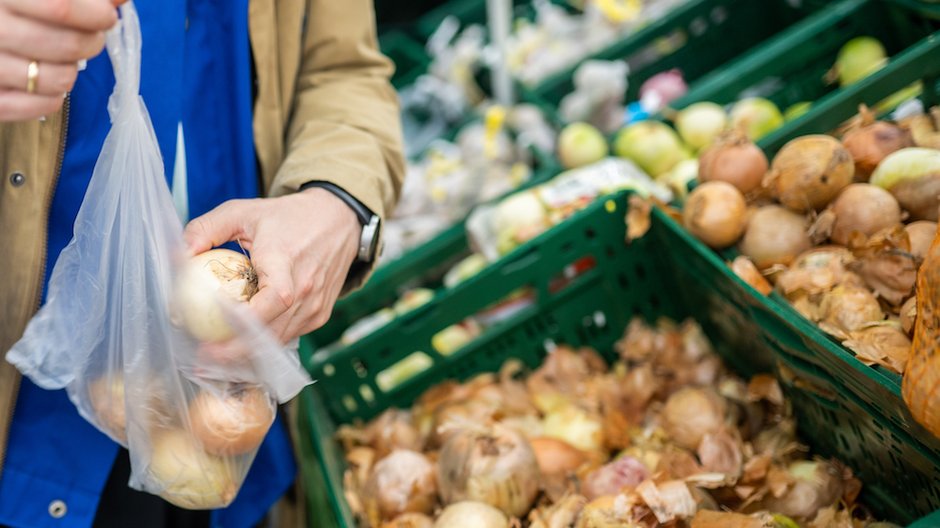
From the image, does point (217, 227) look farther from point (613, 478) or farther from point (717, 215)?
point (717, 215)

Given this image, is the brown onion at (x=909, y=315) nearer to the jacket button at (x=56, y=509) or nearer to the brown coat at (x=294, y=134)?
the brown coat at (x=294, y=134)

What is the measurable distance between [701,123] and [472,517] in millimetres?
1366

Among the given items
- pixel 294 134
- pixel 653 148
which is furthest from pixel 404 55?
pixel 294 134

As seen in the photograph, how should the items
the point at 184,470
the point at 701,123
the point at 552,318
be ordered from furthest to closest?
the point at 701,123 → the point at 552,318 → the point at 184,470

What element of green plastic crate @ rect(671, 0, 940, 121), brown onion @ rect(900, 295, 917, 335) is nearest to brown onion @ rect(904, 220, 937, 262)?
brown onion @ rect(900, 295, 917, 335)

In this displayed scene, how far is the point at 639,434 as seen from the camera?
161cm

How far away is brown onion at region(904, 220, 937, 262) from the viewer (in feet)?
4.14

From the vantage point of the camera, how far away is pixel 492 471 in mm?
1424

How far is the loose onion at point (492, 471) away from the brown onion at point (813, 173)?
68 centimetres

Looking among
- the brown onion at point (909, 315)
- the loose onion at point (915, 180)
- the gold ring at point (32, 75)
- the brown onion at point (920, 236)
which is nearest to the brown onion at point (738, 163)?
the loose onion at point (915, 180)

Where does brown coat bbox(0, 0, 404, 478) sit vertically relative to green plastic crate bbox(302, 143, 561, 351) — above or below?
above

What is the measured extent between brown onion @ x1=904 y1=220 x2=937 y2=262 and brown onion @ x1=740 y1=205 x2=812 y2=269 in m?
0.20

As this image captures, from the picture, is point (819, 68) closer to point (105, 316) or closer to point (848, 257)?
point (848, 257)

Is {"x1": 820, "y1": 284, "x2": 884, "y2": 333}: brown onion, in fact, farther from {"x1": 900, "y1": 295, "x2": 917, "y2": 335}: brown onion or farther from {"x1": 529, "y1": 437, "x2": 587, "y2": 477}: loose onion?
{"x1": 529, "y1": 437, "x2": 587, "y2": 477}: loose onion
